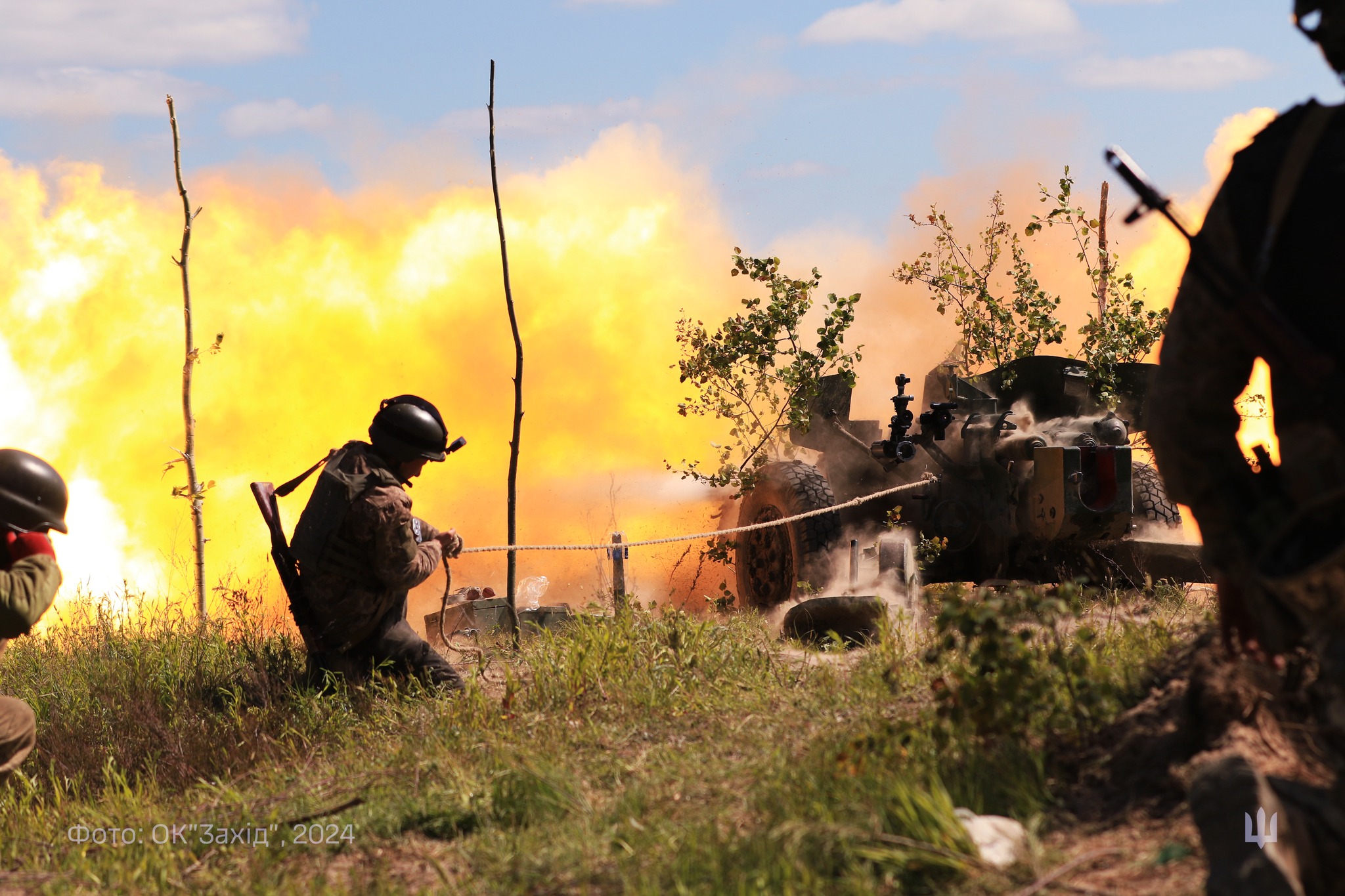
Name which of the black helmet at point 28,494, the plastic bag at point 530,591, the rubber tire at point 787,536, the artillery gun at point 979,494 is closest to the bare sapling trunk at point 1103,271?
the artillery gun at point 979,494

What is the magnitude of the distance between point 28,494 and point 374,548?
5.15 ft

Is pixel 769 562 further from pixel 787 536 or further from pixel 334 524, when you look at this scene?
pixel 334 524

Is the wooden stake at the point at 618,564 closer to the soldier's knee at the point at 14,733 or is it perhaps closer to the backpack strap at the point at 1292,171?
the soldier's knee at the point at 14,733

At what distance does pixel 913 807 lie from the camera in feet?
10.6

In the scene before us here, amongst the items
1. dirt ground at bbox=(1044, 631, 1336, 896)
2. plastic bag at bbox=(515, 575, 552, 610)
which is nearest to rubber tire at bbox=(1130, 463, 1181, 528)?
plastic bag at bbox=(515, 575, 552, 610)

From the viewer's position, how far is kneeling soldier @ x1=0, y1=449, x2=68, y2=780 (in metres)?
4.32

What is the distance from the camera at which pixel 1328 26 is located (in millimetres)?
2744

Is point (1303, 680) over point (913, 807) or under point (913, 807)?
over

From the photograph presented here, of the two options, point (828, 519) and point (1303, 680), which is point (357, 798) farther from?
point (828, 519)

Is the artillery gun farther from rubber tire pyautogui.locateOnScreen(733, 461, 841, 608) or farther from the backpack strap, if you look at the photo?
the backpack strap

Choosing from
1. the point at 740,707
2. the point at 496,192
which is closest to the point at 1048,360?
the point at 496,192

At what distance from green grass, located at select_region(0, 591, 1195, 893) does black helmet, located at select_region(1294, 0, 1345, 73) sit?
2034 millimetres

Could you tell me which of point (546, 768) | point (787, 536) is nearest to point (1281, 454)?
point (546, 768)

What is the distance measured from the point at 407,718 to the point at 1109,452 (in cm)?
477
